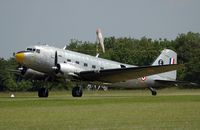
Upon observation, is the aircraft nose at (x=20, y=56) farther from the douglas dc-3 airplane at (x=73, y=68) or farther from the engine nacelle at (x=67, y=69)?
the engine nacelle at (x=67, y=69)

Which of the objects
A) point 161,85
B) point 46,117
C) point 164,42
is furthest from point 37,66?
point 164,42

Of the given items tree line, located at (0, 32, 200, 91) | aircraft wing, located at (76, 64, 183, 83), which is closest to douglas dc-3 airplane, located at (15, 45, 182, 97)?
aircraft wing, located at (76, 64, 183, 83)

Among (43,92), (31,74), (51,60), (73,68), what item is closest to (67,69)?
(73,68)

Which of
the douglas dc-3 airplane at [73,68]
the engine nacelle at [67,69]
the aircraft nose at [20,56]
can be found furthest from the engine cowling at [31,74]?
the engine nacelle at [67,69]

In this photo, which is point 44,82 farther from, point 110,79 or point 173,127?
point 173,127

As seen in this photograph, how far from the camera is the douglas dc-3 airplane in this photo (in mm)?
44906

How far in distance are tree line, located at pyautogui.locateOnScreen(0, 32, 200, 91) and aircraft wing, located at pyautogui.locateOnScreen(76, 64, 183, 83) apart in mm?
38976

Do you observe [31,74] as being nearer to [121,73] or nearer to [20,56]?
[20,56]

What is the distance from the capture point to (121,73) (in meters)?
47.6

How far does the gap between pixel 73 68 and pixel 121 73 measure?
4.22 meters

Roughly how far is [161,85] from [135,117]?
1345 inches

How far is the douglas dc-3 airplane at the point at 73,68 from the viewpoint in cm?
4491

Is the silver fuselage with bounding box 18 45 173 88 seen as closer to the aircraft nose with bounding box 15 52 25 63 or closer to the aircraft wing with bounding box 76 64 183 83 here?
the aircraft nose with bounding box 15 52 25 63

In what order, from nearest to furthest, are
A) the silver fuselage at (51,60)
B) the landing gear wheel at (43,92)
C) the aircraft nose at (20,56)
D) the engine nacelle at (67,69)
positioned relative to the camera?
the engine nacelle at (67,69) → the silver fuselage at (51,60) → the aircraft nose at (20,56) → the landing gear wheel at (43,92)
